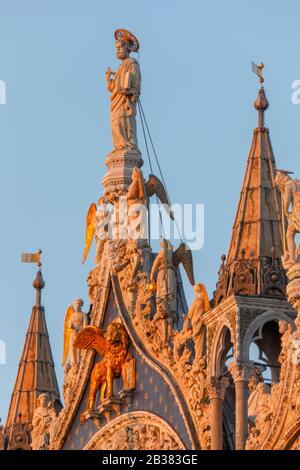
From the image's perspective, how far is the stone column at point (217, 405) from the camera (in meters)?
42.8

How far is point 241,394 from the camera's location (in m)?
41.6

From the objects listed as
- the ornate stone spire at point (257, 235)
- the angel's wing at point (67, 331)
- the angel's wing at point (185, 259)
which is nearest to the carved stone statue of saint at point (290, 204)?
the ornate stone spire at point (257, 235)

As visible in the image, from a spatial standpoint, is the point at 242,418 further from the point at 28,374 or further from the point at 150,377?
the point at 28,374

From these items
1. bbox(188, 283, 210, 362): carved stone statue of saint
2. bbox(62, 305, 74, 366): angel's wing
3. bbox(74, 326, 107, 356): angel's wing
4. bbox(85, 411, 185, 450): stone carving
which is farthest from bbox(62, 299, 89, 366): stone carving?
bbox(188, 283, 210, 362): carved stone statue of saint

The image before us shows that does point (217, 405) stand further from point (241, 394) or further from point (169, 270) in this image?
point (169, 270)

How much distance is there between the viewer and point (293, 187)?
4016cm

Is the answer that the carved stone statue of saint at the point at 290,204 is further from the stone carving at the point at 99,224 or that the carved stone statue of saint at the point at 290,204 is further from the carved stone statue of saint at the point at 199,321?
the stone carving at the point at 99,224

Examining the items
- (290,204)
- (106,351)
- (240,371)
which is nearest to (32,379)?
(106,351)

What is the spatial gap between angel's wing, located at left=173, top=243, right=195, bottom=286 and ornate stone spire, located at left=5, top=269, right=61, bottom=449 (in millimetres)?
8002

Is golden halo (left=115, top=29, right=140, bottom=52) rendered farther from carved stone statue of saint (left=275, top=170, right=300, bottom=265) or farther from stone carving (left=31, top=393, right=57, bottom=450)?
carved stone statue of saint (left=275, top=170, right=300, bottom=265)

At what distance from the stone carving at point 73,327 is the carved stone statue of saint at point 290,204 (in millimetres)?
10677

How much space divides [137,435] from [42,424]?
5978mm

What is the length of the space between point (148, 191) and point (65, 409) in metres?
5.50

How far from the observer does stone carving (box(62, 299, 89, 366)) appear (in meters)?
50.2
